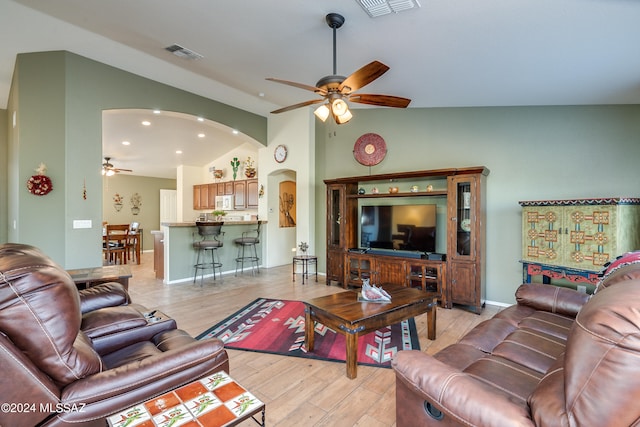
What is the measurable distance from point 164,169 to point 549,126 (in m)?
9.81

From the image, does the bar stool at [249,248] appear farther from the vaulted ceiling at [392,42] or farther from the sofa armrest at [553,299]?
the sofa armrest at [553,299]

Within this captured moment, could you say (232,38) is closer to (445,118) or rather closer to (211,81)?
(211,81)

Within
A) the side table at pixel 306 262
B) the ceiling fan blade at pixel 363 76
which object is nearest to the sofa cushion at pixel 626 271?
the ceiling fan blade at pixel 363 76

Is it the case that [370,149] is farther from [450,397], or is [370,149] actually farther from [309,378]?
[450,397]

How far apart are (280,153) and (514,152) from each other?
14.0 feet

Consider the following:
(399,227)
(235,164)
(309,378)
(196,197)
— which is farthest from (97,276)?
(196,197)

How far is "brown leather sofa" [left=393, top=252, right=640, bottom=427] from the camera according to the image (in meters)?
0.81

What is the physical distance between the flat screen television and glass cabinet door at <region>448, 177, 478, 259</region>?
35cm

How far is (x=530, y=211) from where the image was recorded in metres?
3.48

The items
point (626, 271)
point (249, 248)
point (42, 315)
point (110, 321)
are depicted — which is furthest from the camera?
point (249, 248)

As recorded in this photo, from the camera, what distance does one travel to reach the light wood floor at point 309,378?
1.92m

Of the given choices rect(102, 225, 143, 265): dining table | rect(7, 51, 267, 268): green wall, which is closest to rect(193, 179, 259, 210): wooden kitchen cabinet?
rect(102, 225, 143, 265): dining table

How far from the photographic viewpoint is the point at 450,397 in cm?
114

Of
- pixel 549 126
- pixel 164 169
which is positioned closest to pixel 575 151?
pixel 549 126
